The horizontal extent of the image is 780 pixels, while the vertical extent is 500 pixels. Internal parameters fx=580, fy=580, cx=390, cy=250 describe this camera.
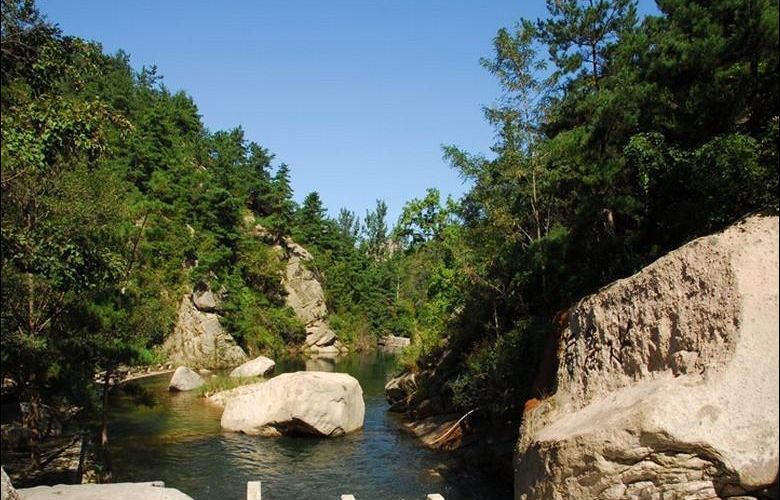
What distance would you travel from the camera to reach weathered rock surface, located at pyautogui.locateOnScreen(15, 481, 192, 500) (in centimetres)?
1255

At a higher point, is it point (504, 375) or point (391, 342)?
point (391, 342)

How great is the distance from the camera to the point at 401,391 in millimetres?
33219

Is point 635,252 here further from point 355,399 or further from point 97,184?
point 97,184

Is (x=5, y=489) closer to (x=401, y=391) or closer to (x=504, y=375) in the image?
(x=504, y=375)

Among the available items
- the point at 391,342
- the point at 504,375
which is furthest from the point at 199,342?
the point at 391,342

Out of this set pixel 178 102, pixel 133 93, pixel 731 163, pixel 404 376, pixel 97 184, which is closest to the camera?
pixel 731 163

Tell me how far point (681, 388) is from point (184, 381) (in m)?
32.0

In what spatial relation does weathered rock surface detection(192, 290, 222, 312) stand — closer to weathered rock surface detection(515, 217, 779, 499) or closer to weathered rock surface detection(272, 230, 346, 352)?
weathered rock surface detection(272, 230, 346, 352)

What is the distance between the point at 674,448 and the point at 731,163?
7295 mm

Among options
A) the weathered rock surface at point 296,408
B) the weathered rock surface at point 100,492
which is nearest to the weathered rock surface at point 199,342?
the weathered rock surface at point 296,408

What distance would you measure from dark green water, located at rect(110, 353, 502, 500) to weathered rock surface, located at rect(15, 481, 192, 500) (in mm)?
3985

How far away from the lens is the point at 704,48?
575 inches

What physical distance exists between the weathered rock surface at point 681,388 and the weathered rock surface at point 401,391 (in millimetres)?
19217

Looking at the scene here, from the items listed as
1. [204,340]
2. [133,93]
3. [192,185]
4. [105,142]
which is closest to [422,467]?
[105,142]
